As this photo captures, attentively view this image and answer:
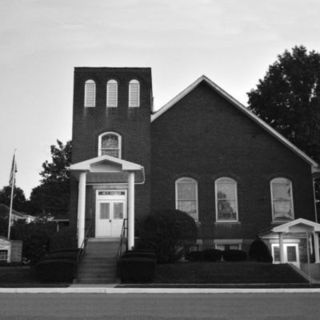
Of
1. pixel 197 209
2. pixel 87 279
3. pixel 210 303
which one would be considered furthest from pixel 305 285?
pixel 197 209

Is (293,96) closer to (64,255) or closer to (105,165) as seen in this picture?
(105,165)

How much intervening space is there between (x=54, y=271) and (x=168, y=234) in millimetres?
6318

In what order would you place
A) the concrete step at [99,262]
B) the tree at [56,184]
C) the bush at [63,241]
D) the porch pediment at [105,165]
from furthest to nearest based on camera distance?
the tree at [56,184], the bush at [63,241], the porch pediment at [105,165], the concrete step at [99,262]

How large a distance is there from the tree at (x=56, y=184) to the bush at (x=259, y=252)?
43.5 meters

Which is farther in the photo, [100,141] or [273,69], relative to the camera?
[273,69]

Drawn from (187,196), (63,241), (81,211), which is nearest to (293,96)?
(187,196)

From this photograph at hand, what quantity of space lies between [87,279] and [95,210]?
738 centimetres

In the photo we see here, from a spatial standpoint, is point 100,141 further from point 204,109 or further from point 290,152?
point 290,152

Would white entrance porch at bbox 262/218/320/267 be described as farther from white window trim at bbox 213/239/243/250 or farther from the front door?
the front door

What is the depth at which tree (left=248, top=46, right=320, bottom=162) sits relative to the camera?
111ft

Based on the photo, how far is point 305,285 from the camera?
64.2ft

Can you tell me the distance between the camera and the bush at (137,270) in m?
20.5

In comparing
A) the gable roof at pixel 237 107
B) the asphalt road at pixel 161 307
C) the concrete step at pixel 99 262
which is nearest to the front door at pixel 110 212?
the concrete step at pixel 99 262

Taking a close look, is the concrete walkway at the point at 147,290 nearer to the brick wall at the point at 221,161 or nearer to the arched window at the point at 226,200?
the brick wall at the point at 221,161
